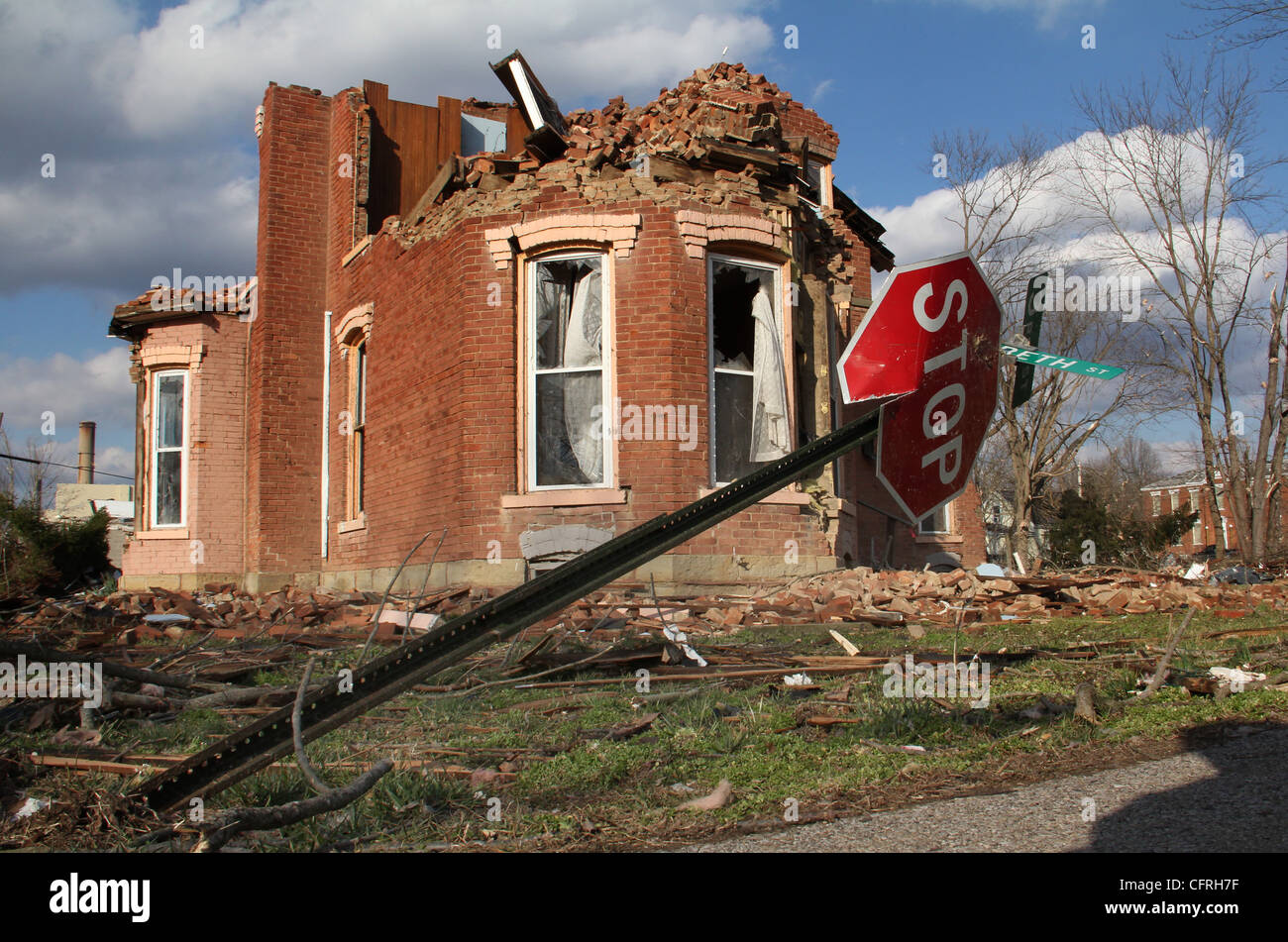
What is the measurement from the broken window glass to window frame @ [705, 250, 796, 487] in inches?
46.3

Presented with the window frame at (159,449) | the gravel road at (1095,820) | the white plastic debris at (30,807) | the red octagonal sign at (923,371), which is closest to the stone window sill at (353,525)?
the window frame at (159,449)

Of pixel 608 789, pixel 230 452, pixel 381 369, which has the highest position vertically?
pixel 381 369

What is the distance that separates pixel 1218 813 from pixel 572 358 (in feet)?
26.8

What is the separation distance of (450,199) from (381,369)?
2561 millimetres

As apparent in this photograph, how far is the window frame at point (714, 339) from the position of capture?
998 centimetres

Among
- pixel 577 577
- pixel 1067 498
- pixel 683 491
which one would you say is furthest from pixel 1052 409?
pixel 577 577

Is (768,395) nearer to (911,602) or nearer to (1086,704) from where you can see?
(911,602)

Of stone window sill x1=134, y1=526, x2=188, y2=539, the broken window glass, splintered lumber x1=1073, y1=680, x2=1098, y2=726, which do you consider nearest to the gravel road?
splintered lumber x1=1073, y1=680, x2=1098, y2=726

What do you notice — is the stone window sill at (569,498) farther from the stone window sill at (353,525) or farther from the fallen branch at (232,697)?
the fallen branch at (232,697)

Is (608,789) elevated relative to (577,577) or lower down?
lower down

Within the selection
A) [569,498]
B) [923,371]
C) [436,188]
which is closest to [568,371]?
[569,498]

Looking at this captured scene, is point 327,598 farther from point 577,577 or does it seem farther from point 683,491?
point 577,577

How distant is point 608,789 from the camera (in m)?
3.42

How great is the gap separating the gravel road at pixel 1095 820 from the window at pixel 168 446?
14190mm
